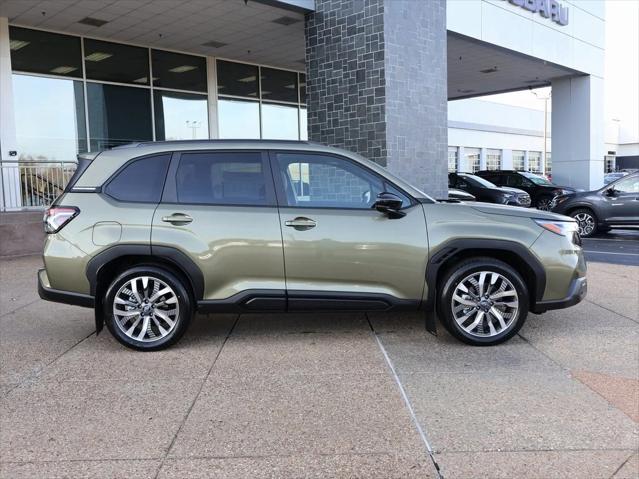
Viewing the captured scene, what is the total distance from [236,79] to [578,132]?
12463 millimetres

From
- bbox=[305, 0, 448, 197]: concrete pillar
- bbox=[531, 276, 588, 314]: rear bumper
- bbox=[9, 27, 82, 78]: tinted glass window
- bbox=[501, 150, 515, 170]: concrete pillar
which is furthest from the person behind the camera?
bbox=[501, 150, 515, 170]: concrete pillar

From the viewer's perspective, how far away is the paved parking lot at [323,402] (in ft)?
10.4

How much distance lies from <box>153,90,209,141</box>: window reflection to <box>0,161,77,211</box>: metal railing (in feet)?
14.6

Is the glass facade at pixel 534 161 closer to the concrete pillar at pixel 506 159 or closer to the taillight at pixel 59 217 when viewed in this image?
the concrete pillar at pixel 506 159

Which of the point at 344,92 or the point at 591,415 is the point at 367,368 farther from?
the point at 344,92

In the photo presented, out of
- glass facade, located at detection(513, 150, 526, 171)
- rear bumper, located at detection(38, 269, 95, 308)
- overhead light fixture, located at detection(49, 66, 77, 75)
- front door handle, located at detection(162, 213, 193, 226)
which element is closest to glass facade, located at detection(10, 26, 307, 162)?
overhead light fixture, located at detection(49, 66, 77, 75)

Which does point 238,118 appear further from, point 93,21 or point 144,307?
point 144,307

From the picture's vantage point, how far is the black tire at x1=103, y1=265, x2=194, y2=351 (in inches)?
196

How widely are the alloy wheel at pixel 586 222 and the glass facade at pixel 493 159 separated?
31.3 m

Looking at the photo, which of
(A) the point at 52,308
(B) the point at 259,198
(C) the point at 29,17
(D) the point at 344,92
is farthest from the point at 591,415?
(C) the point at 29,17

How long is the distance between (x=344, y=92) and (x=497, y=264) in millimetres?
7646

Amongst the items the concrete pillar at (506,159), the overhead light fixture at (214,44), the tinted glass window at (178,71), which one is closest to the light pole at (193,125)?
the tinted glass window at (178,71)

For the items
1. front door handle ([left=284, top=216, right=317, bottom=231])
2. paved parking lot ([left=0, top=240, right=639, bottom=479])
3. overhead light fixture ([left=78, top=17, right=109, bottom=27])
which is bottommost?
paved parking lot ([left=0, top=240, right=639, bottom=479])

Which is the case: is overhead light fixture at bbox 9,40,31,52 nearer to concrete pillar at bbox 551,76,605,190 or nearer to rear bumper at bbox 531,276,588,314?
rear bumper at bbox 531,276,588,314
